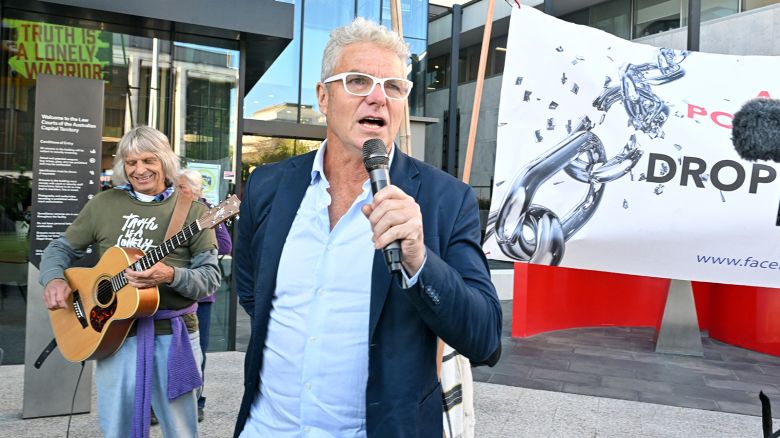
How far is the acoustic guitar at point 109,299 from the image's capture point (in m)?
2.96

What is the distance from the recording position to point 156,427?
181 inches

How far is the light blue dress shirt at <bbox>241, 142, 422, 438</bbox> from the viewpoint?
1526 mm

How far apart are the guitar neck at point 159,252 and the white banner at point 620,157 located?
4.51m

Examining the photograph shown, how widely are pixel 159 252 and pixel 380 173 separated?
2.09m

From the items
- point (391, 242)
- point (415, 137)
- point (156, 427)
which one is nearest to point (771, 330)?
point (156, 427)

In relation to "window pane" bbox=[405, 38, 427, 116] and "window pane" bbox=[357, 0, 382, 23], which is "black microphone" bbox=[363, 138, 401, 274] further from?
"window pane" bbox=[405, 38, 427, 116]

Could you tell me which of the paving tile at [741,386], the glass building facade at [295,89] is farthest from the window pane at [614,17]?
the paving tile at [741,386]

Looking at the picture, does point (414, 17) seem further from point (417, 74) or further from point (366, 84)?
point (366, 84)

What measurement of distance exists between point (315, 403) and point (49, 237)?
157 inches

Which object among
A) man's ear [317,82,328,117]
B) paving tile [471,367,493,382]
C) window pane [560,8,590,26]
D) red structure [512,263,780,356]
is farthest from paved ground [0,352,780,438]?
window pane [560,8,590,26]

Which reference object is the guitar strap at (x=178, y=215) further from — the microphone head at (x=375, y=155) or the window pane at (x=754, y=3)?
the window pane at (x=754, y=3)

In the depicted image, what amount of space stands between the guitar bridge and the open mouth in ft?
7.19

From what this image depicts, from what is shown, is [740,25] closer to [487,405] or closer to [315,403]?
[487,405]

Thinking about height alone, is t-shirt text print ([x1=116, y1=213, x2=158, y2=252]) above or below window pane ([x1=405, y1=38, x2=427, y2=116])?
below
